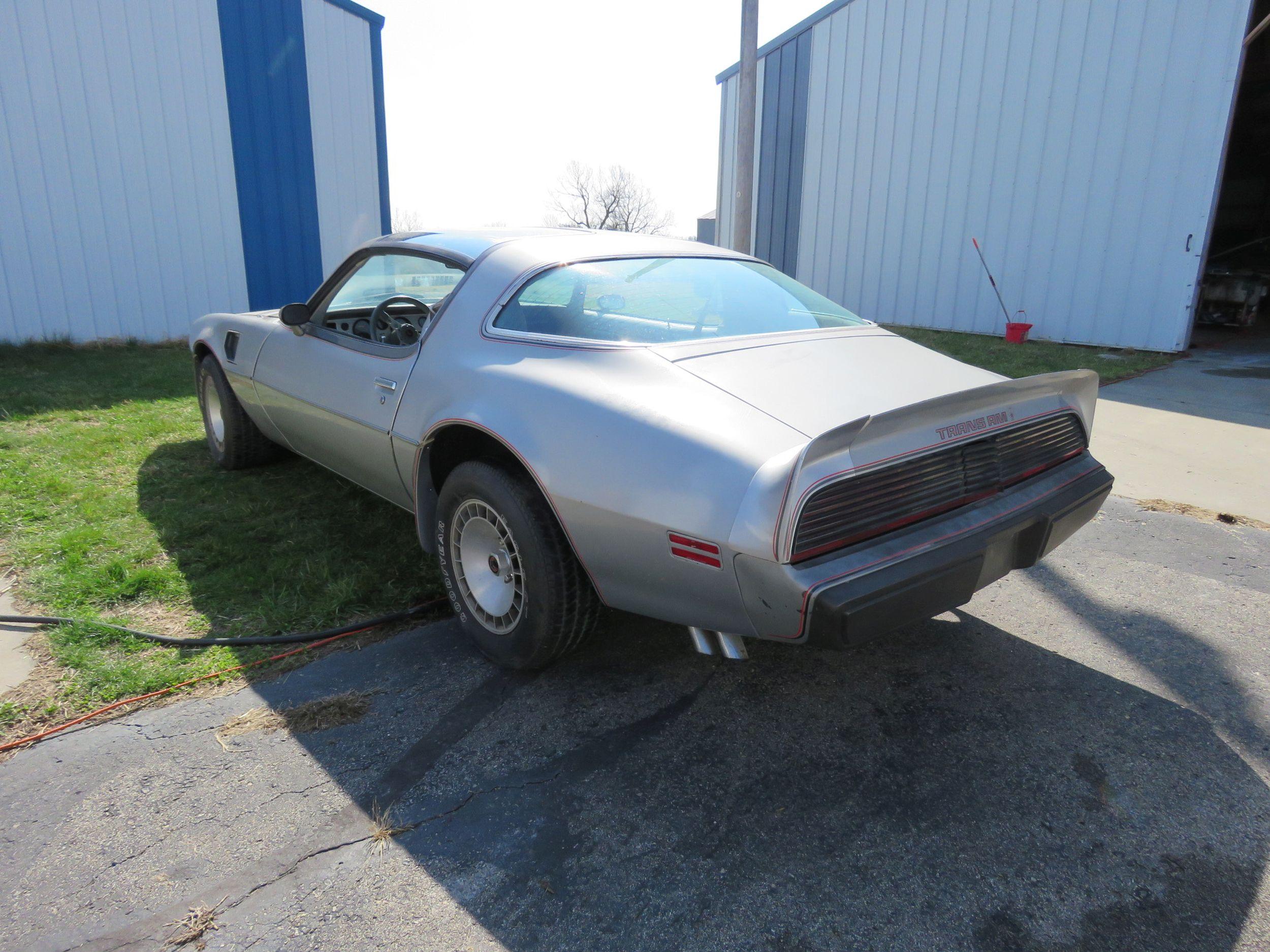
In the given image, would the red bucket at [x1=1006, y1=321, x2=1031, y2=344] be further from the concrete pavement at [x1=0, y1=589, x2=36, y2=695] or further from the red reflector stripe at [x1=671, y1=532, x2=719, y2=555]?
the concrete pavement at [x1=0, y1=589, x2=36, y2=695]

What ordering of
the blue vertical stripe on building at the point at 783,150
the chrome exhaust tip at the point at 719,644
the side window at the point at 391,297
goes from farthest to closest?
the blue vertical stripe on building at the point at 783,150
the side window at the point at 391,297
the chrome exhaust tip at the point at 719,644

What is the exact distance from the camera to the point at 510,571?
2.53 m

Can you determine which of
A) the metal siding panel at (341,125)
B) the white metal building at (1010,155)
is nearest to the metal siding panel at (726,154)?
the white metal building at (1010,155)

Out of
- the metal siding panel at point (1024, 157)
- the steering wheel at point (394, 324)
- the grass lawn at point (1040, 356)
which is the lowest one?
the grass lawn at point (1040, 356)

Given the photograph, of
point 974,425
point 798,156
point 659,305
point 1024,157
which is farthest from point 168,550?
point 798,156

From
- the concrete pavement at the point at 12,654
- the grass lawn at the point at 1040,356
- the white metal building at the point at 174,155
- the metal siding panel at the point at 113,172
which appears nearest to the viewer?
the concrete pavement at the point at 12,654

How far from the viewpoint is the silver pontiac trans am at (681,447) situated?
1916mm

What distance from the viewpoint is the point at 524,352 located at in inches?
101

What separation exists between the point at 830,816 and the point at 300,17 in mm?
11887

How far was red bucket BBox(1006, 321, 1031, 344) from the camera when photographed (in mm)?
10219

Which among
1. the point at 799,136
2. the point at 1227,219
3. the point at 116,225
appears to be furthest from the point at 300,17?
the point at 1227,219

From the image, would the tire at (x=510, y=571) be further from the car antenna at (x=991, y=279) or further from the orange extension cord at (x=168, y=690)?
the car antenna at (x=991, y=279)

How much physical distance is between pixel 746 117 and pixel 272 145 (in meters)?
6.15

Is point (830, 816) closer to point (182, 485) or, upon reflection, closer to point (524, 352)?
point (524, 352)
